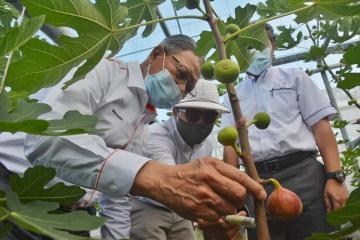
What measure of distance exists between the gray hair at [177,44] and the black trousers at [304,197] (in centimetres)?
74

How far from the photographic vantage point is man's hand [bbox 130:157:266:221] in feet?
2.87

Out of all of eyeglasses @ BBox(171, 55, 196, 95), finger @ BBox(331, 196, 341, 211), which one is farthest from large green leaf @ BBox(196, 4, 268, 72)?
finger @ BBox(331, 196, 341, 211)

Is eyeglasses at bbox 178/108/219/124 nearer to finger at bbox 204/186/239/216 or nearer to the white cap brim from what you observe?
the white cap brim

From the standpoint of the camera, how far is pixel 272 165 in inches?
83.3

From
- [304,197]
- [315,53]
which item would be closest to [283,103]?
[315,53]

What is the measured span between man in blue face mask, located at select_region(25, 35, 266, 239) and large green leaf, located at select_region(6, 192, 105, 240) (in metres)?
0.15

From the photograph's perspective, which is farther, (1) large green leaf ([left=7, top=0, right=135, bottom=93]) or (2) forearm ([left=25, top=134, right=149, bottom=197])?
(2) forearm ([left=25, top=134, right=149, bottom=197])

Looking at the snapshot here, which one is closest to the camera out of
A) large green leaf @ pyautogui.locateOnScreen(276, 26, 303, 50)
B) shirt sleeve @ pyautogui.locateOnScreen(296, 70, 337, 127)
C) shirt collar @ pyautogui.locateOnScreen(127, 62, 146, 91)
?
shirt collar @ pyautogui.locateOnScreen(127, 62, 146, 91)

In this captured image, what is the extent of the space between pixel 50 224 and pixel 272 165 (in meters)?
1.67

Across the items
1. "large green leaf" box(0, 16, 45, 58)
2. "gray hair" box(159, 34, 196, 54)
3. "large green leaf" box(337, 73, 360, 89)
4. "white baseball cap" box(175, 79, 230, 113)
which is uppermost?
"gray hair" box(159, 34, 196, 54)

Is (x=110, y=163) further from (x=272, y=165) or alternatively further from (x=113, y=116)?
(x=272, y=165)

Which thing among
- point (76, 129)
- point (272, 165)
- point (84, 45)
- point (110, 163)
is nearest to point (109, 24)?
point (84, 45)

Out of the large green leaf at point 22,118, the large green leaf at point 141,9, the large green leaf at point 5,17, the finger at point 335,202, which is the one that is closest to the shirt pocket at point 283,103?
the finger at point 335,202

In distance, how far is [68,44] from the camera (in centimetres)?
98
